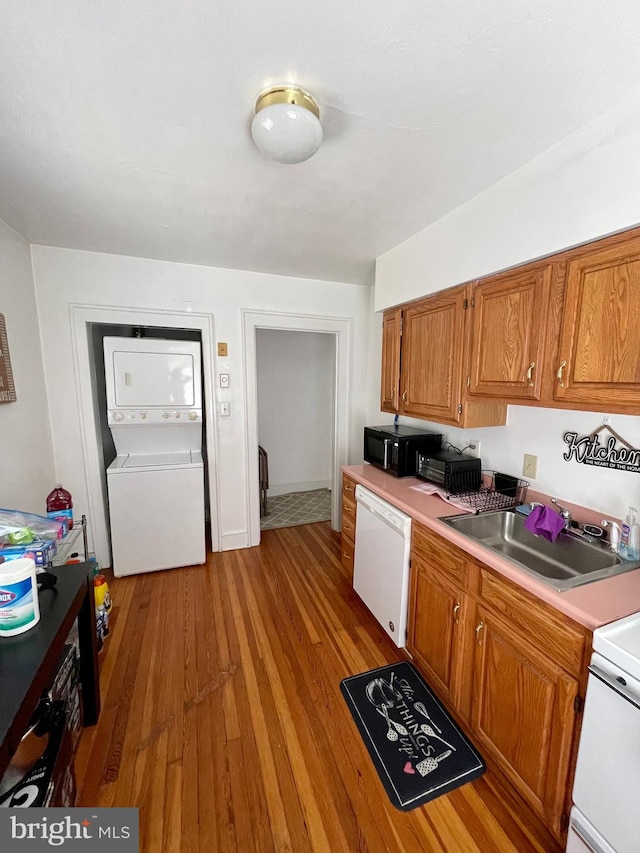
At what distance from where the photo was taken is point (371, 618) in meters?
2.28

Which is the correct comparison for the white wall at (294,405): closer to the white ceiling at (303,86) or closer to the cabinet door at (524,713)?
the white ceiling at (303,86)

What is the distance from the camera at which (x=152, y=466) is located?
2.66 metres

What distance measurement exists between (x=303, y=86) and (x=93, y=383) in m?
2.44

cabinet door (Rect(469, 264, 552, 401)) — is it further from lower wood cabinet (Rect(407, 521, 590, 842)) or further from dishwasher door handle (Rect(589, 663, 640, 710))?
dishwasher door handle (Rect(589, 663, 640, 710))

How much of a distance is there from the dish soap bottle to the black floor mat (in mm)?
1023

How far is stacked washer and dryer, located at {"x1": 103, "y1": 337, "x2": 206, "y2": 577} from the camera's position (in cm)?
259

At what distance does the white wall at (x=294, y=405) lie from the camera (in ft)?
14.3

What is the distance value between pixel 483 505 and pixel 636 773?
1.03 meters

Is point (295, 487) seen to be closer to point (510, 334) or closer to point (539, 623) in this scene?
point (510, 334)

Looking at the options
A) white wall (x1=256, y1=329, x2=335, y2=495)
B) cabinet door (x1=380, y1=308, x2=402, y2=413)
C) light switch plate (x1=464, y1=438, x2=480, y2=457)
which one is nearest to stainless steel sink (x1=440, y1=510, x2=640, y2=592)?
light switch plate (x1=464, y1=438, x2=480, y2=457)

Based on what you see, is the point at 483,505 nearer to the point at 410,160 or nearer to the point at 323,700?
the point at 323,700

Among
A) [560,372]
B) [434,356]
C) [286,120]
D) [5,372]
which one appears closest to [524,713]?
[560,372]

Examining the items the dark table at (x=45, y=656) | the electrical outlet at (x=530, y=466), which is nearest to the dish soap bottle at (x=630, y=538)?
the electrical outlet at (x=530, y=466)

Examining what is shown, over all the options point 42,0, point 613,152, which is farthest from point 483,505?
point 42,0
